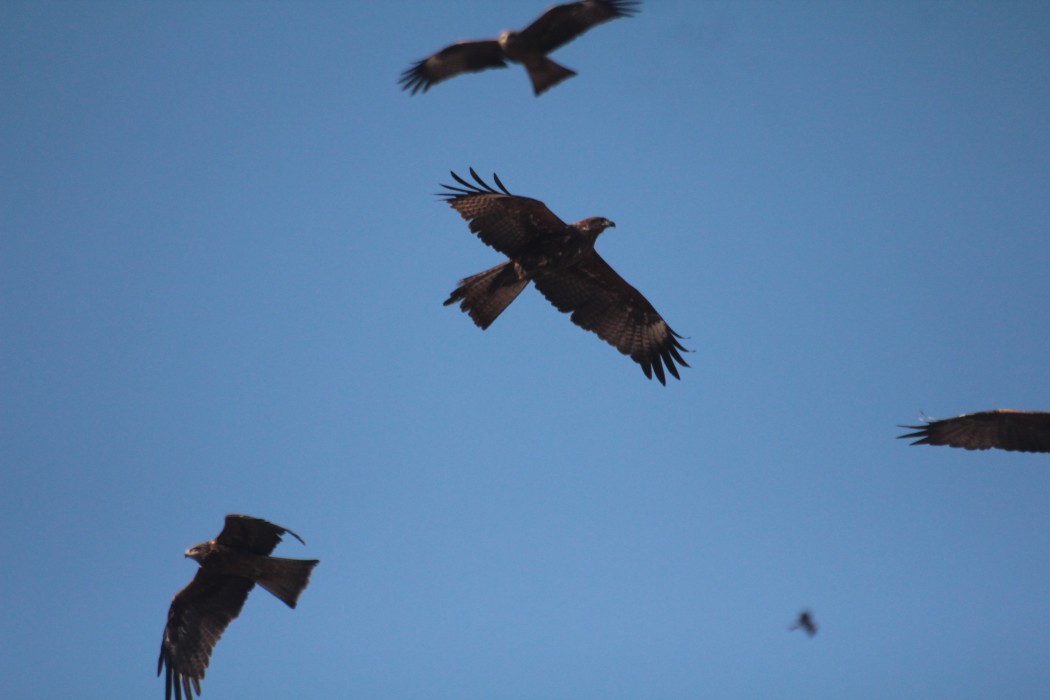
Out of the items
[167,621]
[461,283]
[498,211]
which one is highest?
[498,211]

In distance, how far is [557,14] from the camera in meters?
11.4

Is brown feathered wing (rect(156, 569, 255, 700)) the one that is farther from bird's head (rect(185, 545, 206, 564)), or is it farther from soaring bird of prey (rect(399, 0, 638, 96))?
soaring bird of prey (rect(399, 0, 638, 96))

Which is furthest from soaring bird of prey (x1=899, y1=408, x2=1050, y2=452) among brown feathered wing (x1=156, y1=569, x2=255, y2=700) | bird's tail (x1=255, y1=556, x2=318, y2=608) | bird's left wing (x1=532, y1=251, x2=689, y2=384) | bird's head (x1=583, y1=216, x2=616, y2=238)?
brown feathered wing (x1=156, y1=569, x2=255, y2=700)

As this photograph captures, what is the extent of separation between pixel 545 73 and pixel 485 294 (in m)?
2.57

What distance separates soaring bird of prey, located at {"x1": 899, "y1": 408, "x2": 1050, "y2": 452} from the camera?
13336 millimetres

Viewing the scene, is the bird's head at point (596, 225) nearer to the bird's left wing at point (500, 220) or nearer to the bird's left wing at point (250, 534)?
the bird's left wing at point (500, 220)

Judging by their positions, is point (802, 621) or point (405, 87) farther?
point (802, 621)

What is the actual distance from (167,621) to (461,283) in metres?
4.78

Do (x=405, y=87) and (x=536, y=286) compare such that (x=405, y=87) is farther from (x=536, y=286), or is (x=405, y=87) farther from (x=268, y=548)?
(x=268, y=548)

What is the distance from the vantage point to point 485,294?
42.4 feet

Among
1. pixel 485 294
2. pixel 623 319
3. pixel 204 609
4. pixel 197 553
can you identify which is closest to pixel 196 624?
pixel 204 609

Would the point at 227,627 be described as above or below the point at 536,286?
below

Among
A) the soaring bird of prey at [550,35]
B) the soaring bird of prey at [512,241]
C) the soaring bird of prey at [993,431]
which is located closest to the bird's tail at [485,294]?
the soaring bird of prey at [512,241]

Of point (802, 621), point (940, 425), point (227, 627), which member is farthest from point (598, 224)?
point (802, 621)
